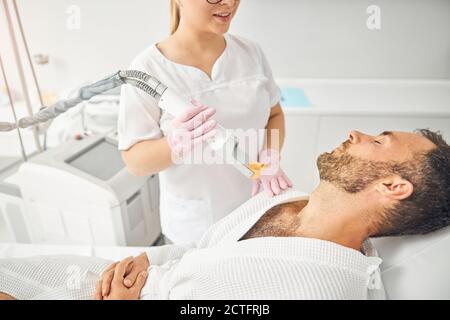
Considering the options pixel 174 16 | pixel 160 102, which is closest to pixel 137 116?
pixel 160 102

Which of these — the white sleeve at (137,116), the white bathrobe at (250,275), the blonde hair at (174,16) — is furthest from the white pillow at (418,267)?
the blonde hair at (174,16)

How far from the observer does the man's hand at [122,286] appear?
603 millimetres

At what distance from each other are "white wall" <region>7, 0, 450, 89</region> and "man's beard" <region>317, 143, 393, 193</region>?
29 centimetres

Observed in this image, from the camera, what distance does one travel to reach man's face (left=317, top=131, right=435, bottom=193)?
0.59 meters

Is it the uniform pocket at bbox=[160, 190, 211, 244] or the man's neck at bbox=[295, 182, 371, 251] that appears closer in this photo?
the man's neck at bbox=[295, 182, 371, 251]

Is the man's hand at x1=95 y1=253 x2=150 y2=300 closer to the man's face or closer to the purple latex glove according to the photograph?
the purple latex glove

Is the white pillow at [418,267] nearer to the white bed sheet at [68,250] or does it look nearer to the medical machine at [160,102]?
the medical machine at [160,102]

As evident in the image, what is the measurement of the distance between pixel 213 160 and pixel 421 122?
0.53 m

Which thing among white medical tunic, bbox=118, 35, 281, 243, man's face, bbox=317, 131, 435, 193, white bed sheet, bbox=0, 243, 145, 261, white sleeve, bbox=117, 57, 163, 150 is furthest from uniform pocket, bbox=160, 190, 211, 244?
man's face, bbox=317, 131, 435, 193

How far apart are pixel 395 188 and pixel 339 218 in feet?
0.40

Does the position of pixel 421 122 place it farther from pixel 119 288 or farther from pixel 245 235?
pixel 119 288

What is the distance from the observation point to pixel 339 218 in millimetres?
648

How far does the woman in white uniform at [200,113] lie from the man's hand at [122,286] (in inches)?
8.3

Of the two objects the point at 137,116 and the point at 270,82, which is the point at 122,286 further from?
the point at 270,82
